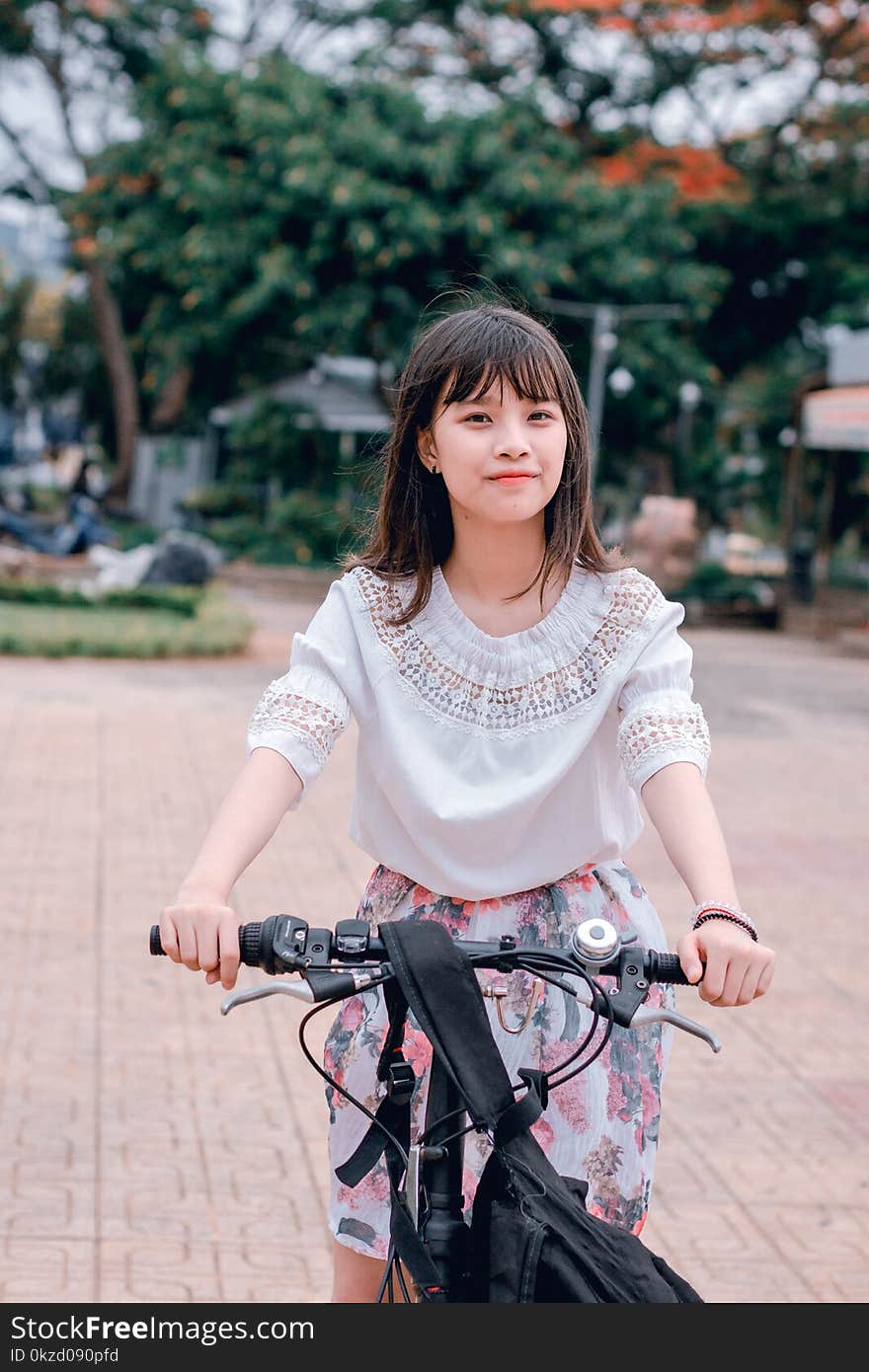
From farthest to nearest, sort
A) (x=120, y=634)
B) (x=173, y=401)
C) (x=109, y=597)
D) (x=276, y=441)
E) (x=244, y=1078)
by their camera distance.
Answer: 1. (x=173, y=401)
2. (x=276, y=441)
3. (x=109, y=597)
4. (x=120, y=634)
5. (x=244, y=1078)

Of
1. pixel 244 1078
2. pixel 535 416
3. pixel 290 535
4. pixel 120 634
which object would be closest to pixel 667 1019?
pixel 535 416

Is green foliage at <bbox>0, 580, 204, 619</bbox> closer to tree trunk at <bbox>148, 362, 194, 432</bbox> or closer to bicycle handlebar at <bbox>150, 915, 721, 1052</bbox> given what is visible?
tree trunk at <bbox>148, 362, 194, 432</bbox>

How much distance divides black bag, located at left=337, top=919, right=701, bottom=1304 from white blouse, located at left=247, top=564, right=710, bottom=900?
0.38 m

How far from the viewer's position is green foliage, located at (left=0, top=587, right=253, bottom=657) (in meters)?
15.5

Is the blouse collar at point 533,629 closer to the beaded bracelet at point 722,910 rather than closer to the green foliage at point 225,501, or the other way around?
the beaded bracelet at point 722,910

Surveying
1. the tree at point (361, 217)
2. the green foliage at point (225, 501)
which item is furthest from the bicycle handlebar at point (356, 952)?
the green foliage at point (225, 501)

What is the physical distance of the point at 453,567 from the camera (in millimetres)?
2307

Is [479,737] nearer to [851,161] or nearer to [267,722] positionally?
[267,722]

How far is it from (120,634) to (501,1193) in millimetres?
14526

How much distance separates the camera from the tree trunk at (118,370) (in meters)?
32.8

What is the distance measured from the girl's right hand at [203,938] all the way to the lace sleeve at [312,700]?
320mm

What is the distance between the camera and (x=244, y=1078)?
484 cm

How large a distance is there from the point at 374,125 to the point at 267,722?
23635mm

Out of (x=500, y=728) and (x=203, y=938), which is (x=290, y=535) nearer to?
(x=500, y=728)
